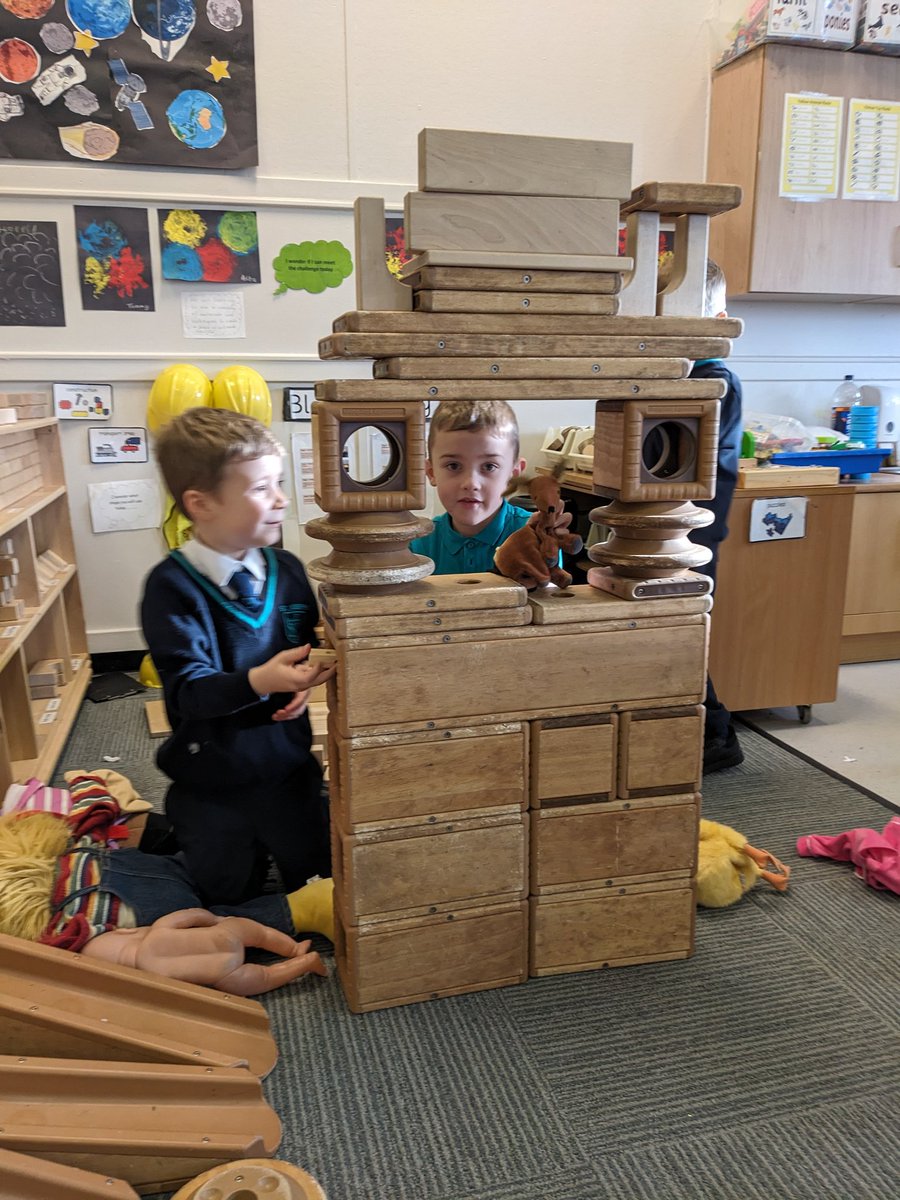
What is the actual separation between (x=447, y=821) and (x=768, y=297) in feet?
10.1

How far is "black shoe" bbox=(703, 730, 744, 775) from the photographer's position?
8.60 ft

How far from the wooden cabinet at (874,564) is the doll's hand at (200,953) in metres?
2.66

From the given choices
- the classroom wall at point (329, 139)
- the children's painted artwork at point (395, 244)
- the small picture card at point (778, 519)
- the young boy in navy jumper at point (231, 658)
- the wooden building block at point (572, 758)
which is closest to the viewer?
the wooden building block at point (572, 758)

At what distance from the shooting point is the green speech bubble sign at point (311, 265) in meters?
3.47

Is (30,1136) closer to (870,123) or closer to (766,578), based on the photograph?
(766,578)

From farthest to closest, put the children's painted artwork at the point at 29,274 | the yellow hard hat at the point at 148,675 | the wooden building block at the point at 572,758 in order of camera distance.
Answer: the yellow hard hat at the point at 148,675 → the children's painted artwork at the point at 29,274 → the wooden building block at the point at 572,758

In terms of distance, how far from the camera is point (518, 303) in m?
1.45

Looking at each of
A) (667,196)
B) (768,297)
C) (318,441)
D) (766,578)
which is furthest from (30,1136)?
(768,297)

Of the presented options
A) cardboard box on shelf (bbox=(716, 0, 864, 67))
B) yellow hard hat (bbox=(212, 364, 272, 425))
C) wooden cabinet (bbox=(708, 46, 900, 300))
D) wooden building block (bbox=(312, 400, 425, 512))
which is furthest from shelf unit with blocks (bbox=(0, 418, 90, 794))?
cardboard box on shelf (bbox=(716, 0, 864, 67))

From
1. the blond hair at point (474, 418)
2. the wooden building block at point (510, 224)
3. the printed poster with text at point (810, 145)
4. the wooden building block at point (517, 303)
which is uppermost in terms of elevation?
the printed poster with text at point (810, 145)

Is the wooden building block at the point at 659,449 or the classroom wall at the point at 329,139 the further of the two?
the classroom wall at the point at 329,139

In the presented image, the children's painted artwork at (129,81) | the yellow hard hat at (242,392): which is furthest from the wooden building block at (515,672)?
the children's painted artwork at (129,81)

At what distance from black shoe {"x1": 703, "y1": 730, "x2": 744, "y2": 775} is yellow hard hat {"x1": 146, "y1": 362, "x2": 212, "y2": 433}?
83.8 inches

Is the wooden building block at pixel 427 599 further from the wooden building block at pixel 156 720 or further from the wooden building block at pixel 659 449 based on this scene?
the wooden building block at pixel 156 720
